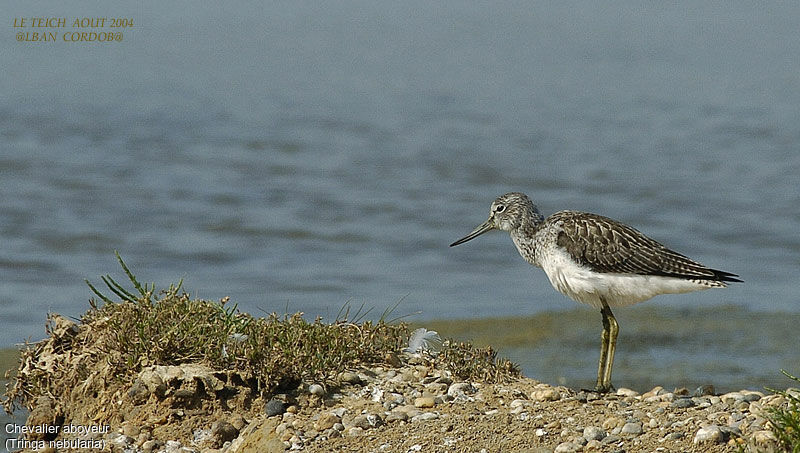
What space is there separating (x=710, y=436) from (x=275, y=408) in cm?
232

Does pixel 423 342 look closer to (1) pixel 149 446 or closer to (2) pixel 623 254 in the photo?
(2) pixel 623 254

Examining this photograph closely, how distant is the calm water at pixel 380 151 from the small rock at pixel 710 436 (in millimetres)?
5431

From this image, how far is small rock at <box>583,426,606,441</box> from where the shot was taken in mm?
5638

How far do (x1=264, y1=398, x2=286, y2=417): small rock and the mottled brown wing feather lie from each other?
89.2 inches

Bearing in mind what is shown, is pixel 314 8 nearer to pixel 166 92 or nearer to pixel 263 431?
pixel 166 92

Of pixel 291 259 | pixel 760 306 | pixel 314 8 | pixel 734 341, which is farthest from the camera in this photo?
pixel 314 8

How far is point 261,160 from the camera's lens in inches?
660

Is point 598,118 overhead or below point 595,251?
overhead

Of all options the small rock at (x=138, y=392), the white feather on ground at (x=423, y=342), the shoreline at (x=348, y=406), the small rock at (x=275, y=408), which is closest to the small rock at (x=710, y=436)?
the shoreline at (x=348, y=406)

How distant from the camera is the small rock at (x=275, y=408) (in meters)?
6.10

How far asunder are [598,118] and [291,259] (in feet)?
27.8

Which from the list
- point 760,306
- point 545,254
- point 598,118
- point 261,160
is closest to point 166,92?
point 261,160

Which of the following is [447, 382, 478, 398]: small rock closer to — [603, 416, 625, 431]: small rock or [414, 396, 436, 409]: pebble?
[414, 396, 436, 409]: pebble

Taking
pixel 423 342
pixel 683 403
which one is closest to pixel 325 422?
pixel 423 342
